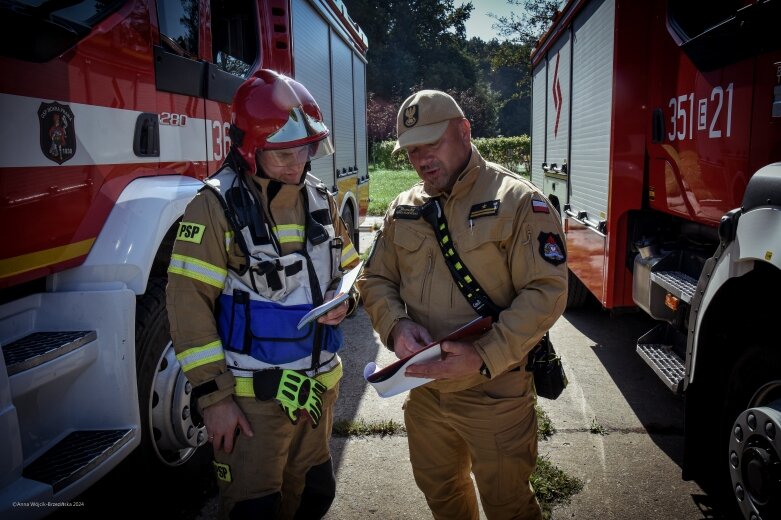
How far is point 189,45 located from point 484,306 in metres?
2.03

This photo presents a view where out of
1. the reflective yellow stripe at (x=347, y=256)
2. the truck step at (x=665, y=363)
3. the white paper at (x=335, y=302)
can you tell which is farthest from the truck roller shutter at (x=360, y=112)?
the white paper at (x=335, y=302)

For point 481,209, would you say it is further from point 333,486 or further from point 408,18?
point 408,18

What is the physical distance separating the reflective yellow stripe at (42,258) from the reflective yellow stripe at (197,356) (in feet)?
2.06

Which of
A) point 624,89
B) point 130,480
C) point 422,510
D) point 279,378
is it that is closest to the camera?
point 279,378

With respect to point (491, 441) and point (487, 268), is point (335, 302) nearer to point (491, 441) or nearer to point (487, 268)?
point (487, 268)

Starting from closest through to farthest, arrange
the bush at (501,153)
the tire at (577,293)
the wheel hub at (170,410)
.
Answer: the wheel hub at (170,410)
the tire at (577,293)
the bush at (501,153)

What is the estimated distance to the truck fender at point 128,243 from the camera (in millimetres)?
2111

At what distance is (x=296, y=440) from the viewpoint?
211cm

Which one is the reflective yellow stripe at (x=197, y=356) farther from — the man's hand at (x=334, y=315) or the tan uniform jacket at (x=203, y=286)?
the man's hand at (x=334, y=315)

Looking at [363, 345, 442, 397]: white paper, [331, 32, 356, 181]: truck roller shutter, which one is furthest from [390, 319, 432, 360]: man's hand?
[331, 32, 356, 181]: truck roller shutter

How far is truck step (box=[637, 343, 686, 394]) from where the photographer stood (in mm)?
2621

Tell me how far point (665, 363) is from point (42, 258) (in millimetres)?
2777

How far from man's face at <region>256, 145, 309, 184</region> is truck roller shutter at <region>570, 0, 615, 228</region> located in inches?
95.8

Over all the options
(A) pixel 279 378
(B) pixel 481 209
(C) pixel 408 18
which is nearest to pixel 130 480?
(A) pixel 279 378
